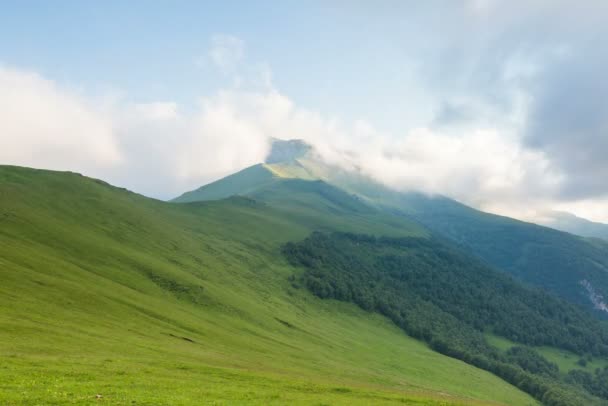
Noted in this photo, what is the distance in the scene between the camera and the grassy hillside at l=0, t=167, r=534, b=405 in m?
45.8

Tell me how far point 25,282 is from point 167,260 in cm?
7301

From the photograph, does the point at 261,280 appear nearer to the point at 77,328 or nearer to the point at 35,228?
the point at 35,228

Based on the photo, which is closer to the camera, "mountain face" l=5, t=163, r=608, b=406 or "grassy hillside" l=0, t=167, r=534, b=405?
"grassy hillside" l=0, t=167, r=534, b=405

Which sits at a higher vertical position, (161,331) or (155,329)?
(155,329)

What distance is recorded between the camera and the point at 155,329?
80.4m

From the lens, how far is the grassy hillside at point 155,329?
45.8 m

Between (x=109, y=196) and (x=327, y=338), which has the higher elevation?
(x=109, y=196)

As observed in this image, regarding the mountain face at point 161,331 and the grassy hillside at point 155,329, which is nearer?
the grassy hillside at point 155,329

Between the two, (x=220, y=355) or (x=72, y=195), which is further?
(x=72, y=195)

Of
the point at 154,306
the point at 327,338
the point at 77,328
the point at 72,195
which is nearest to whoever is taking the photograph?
the point at 77,328

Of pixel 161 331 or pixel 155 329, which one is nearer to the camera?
pixel 155 329

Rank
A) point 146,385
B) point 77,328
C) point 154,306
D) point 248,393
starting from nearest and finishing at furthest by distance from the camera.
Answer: point 146,385 < point 248,393 < point 77,328 < point 154,306

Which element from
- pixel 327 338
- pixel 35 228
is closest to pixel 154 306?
pixel 35 228

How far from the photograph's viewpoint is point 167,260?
486 ft
